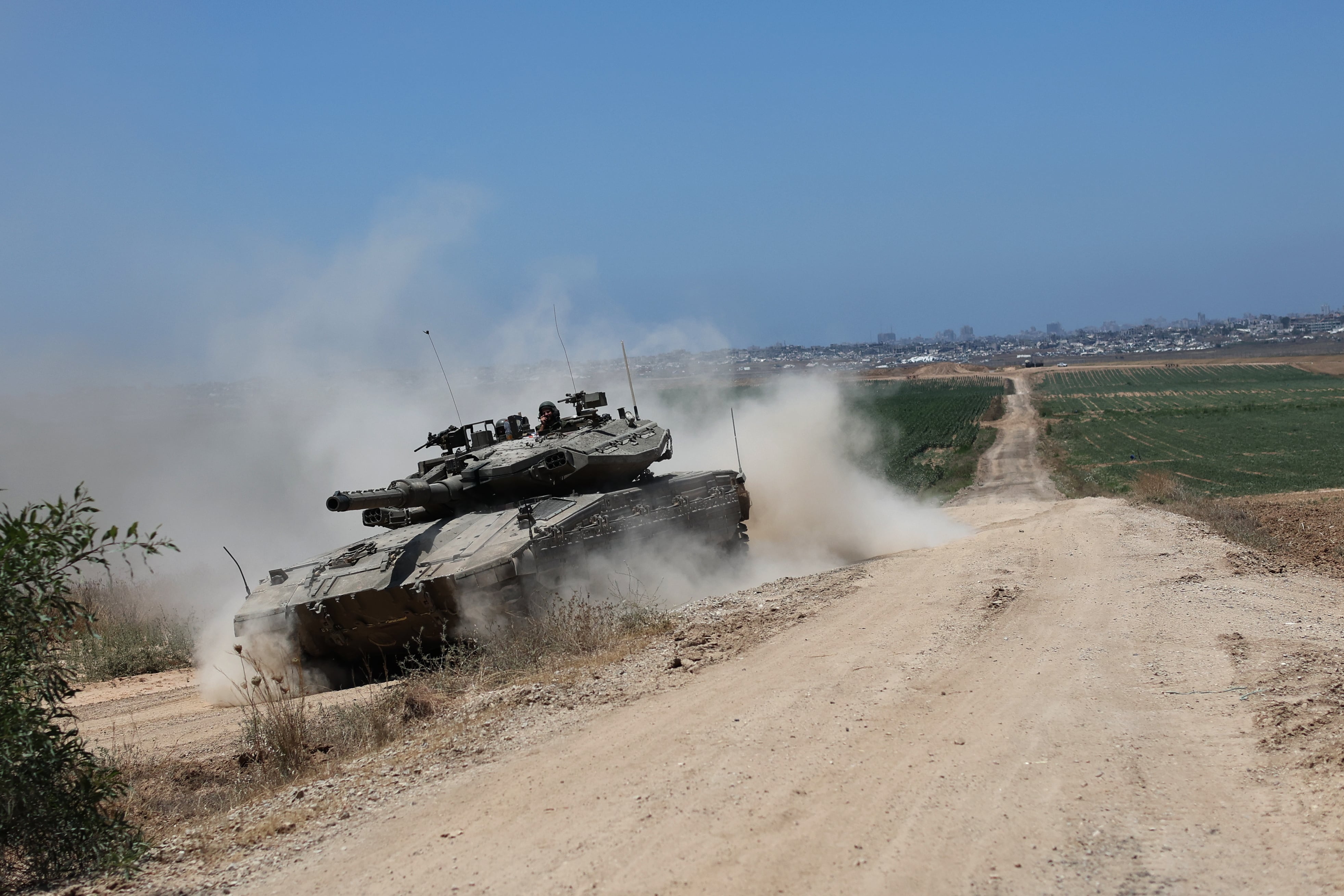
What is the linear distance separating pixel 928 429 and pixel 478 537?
170 feet

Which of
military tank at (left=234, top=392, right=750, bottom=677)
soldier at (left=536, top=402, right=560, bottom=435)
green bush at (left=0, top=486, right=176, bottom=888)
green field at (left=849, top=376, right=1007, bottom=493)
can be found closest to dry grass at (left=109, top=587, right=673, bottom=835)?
military tank at (left=234, top=392, right=750, bottom=677)

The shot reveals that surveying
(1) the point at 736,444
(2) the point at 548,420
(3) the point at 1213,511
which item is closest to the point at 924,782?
(2) the point at 548,420

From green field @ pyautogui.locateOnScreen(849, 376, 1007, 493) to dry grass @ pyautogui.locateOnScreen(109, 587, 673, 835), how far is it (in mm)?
21682

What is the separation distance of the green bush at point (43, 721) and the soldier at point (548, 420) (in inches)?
415

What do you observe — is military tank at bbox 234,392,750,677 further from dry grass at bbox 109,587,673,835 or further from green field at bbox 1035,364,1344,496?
green field at bbox 1035,364,1344,496

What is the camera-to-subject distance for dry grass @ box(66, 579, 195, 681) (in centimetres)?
1523

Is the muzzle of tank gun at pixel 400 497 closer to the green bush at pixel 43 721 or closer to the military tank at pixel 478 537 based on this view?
the military tank at pixel 478 537

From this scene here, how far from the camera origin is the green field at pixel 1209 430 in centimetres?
3319

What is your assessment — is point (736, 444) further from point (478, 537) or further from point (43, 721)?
point (43, 721)

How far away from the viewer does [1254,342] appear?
181m

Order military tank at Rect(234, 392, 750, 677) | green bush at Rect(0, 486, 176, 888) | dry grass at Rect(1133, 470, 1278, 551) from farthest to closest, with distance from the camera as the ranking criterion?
dry grass at Rect(1133, 470, 1278, 551) → military tank at Rect(234, 392, 750, 677) → green bush at Rect(0, 486, 176, 888)

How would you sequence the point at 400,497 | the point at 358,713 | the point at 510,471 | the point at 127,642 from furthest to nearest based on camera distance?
the point at 127,642 → the point at 510,471 → the point at 400,497 → the point at 358,713

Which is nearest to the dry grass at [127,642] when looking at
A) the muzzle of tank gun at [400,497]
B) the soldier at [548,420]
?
the muzzle of tank gun at [400,497]

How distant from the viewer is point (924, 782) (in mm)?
6230
